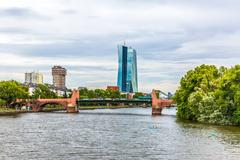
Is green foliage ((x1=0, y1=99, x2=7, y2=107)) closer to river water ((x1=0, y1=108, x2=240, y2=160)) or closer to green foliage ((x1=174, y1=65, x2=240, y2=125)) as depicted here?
green foliage ((x1=174, y1=65, x2=240, y2=125))

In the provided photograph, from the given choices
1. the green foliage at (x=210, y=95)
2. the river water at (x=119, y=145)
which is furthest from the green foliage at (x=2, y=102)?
the river water at (x=119, y=145)

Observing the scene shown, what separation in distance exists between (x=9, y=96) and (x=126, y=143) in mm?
121419

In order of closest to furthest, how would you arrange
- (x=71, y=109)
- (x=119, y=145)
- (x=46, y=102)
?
(x=119, y=145) → (x=71, y=109) → (x=46, y=102)

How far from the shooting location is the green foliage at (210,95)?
95.4 metres

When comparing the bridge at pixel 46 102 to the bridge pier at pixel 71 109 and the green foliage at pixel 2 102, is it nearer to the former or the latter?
the bridge pier at pixel 71 109

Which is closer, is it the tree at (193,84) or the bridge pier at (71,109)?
the tree at (193,84)

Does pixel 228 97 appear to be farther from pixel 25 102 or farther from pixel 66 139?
pixel 25 102

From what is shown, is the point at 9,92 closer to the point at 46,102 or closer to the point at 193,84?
the point at 46,102

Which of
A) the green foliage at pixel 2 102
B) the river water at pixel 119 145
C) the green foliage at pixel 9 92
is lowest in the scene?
the river water at pixel 119 145

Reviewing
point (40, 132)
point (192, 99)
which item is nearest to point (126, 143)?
point (40, 132)

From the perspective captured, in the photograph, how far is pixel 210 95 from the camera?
105 m

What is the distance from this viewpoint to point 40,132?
80.2 m

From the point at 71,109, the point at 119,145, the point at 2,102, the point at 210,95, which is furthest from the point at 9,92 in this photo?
the point at 119,145

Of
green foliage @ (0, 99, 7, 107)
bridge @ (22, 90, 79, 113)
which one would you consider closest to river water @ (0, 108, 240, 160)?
green foliage @ (0, 99, 7, 107)
